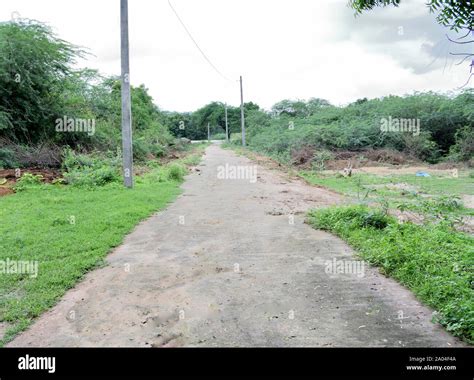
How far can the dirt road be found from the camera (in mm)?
3633

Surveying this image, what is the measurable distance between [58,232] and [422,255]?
590cm

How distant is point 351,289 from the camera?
4.71m

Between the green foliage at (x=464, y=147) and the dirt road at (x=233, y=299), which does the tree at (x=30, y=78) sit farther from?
the green foliage at (x=464, y=147)

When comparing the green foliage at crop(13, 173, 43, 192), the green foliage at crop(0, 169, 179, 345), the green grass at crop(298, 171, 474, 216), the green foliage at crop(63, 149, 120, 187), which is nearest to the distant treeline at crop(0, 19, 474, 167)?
the green foliage at crop(63, 149, 120, 187)

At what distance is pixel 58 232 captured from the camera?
7270 millimetres

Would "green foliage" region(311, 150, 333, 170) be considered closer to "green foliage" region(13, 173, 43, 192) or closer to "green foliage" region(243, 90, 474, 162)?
"green foliage" region(243, 90, 474, 162)

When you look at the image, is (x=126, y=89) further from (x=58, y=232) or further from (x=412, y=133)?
(x=412, y=133)

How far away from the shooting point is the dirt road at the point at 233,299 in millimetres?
3633

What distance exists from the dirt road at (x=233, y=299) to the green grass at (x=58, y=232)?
0.84ft

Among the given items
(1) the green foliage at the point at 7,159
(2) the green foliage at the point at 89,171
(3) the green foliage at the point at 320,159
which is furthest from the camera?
(3) the green foliage at the point at 320,159

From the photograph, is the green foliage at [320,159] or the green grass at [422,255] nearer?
the green grass at [422,255]

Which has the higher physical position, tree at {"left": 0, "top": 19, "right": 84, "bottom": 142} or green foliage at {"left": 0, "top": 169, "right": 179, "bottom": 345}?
tree at {"left": 0, "top": 19, "right": 84, "bottom": 142}

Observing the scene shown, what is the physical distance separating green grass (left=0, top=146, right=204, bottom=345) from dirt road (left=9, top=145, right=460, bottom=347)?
26 centimetres
